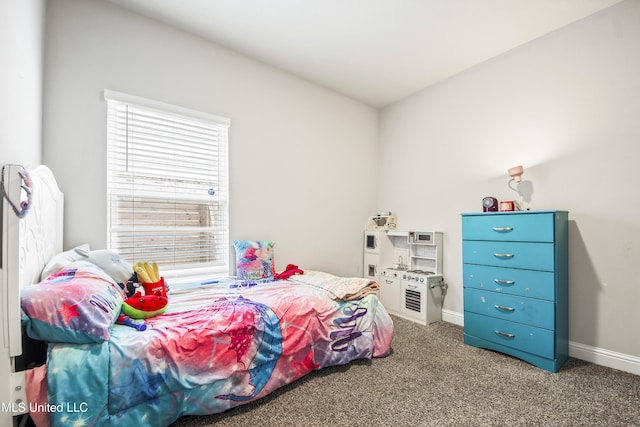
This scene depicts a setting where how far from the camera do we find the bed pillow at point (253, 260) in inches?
106

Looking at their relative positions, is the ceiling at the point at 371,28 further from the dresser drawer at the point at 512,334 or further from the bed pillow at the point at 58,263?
the dresser drawer at the point at 512,334

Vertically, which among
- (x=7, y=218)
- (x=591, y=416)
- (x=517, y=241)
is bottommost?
(x=591, y=416)

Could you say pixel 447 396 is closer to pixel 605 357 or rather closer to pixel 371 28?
pixel 605 357

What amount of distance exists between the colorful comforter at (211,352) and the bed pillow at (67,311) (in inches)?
2.6

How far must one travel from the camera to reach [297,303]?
1.97 m

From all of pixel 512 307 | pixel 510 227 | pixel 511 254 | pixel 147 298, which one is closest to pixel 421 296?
pixel 512 307

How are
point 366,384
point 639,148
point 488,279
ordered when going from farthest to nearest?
point 488,279, point 639,148, point 366,384

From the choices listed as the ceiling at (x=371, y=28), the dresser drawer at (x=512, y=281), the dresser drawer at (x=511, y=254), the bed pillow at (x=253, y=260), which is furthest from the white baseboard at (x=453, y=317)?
the ceiling at (x=371, y=28)

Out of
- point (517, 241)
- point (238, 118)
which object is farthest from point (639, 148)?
point (238, 118)

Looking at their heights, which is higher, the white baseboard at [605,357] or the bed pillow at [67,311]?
the bed pillow at [67,311]

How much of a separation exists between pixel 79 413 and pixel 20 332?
412mm

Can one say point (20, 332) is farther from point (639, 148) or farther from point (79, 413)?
point (639, 148)

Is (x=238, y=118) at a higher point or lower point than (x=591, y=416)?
higher

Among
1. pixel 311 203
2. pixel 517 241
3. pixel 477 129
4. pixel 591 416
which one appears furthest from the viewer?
pixel 311 203
